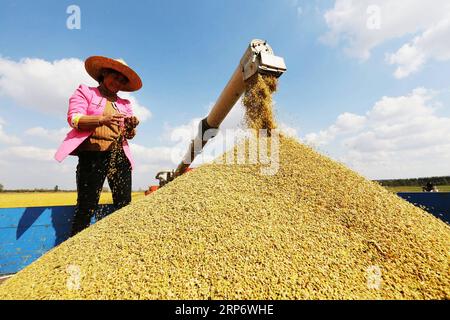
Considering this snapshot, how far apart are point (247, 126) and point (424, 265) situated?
188 centimetres

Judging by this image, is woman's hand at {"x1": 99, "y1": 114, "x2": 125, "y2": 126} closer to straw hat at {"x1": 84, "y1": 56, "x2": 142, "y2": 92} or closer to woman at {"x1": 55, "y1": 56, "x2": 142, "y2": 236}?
woman at {"x1": 55, "y1": 56, "x2": 142, "y2": 236}

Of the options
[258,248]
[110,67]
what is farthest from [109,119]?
[258,248]

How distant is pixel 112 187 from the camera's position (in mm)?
2988

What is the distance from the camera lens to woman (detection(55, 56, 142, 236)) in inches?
101

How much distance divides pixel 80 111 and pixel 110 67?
24.7 inches

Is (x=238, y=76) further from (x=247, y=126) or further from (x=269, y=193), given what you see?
(x=269, y=193)

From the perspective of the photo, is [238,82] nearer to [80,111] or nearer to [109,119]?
[109,119]

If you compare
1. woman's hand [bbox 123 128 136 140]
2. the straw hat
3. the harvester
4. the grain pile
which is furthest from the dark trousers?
the harvester

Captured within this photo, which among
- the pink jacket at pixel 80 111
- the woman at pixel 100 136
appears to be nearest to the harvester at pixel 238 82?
the woman at pixel 100 136

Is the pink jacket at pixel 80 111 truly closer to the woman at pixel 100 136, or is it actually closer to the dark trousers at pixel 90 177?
the woman at pixel 100 136
